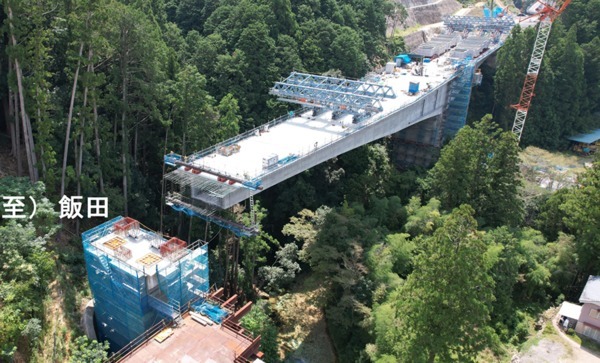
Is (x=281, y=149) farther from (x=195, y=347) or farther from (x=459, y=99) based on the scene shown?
(x=459, y=99)

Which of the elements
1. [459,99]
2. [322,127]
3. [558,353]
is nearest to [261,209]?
[322,127]

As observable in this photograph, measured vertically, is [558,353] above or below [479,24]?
below

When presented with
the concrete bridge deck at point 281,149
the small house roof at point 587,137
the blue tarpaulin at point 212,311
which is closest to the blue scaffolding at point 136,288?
the blue tarpaulin at point 212,311

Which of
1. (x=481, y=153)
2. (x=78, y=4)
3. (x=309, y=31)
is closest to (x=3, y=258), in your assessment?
(x=78, y=4)

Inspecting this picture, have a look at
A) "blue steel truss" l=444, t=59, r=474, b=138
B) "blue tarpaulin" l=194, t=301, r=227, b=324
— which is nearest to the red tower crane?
"blue steel truss" l=444, t=59, r=474, b=138

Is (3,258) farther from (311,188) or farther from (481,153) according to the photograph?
(481,153)

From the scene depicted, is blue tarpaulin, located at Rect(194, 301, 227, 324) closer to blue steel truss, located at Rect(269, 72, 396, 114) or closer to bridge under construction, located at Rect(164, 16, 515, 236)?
bridge under construction, located at Rect(164, 16, 515, 236)
